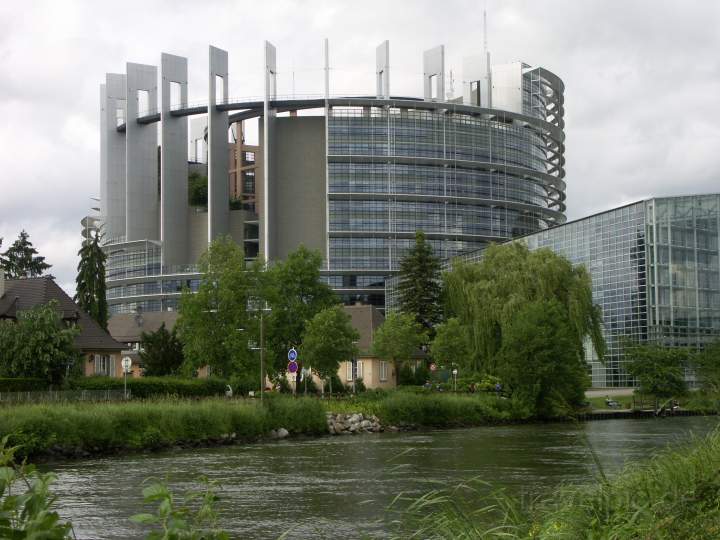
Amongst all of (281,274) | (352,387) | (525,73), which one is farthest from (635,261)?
(525,73)

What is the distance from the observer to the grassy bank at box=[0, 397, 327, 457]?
111 ft

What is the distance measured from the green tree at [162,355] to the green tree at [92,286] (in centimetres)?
1001

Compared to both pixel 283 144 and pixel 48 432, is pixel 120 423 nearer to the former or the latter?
pixel 48 432

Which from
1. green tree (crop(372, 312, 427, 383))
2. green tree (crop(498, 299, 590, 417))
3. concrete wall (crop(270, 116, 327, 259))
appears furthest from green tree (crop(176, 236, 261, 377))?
concrete wall (crop(270, 116, 327, 259))

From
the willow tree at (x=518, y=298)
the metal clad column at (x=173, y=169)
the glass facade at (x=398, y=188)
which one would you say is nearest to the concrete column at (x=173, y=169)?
the metal clad column at (x=173, y=169)

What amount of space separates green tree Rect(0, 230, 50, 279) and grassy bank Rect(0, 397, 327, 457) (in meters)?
77.4

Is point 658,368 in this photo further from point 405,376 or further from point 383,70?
point 383,70

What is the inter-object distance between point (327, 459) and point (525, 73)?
111035mm

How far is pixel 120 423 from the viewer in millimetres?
37406

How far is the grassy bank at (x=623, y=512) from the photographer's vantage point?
794cm

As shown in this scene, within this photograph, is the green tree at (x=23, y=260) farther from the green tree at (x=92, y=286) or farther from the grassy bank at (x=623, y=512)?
the grassy bank at (x=623, y=512)

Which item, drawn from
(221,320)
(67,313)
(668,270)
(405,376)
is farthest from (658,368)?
(67,313)

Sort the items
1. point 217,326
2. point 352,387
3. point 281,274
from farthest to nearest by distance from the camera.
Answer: point 352,387
point 281,274
point 217,326

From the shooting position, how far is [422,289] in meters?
85.3
